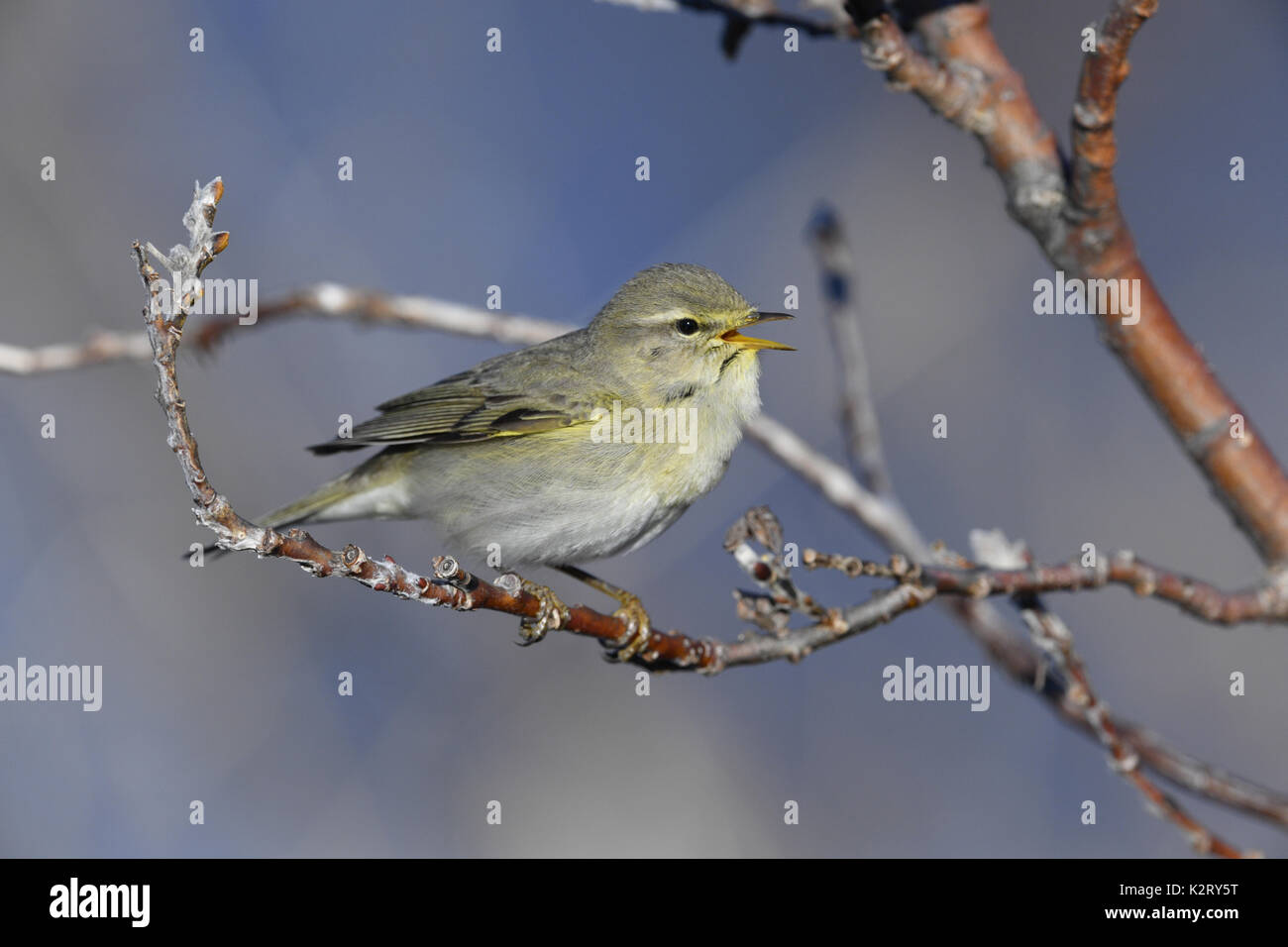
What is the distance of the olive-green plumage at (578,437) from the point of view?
434 cm

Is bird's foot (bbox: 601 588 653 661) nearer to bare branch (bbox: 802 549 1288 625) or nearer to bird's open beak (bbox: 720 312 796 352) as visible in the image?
bare branch (bbox: 802 549 1288 625)

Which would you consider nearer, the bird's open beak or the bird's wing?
the bird's open beak

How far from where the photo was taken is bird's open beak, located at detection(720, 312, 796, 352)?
14.5 feet

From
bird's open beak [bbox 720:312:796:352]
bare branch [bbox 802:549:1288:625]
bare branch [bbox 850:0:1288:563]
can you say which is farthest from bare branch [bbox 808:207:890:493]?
bare branch [bbox 802:549:1288:625]

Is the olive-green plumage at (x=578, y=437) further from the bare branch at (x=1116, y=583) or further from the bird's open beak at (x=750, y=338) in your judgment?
the bare branch at (x=1116, y=583)

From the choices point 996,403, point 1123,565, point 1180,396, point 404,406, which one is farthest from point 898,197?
point 1123,565

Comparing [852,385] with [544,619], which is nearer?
[544,619]

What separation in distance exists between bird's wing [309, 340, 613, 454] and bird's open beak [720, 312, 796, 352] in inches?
23.8

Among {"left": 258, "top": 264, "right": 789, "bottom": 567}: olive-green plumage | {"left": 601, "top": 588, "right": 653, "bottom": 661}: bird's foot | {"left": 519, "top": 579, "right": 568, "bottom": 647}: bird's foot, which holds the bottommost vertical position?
{"left": 601, "top": 588, "right": 653, "bottom": 661}: bird's foot

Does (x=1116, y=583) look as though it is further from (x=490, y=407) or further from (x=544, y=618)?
(x=490, y=407)

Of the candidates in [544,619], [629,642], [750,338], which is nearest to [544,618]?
[544,619]

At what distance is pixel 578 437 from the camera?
456cm

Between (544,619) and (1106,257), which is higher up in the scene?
(1106,257)

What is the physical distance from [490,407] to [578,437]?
57 cm
